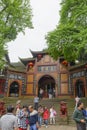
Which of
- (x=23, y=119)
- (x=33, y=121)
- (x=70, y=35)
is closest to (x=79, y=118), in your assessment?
(x=33, y=121)

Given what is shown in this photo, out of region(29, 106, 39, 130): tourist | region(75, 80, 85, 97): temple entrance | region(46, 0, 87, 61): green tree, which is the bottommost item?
region(29, 106, 39, 130): tourist

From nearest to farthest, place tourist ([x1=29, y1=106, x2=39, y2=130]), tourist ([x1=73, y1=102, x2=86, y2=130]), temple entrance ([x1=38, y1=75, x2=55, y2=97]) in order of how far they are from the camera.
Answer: tourist ([x1=73, y1=102, x2=86, y2=130]), tourist ([x1=29, y1=106, x2=39, y2=130]), temple entrance ([x1=38, y1=75, x2=55, y2=97])

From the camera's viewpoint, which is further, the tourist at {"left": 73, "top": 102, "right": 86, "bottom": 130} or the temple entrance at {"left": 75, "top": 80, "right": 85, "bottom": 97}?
the temple entrance at {"left": 75, "top": 80, "right": 85, "bottom": 97}

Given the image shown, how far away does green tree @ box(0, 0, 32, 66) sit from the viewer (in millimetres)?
20562

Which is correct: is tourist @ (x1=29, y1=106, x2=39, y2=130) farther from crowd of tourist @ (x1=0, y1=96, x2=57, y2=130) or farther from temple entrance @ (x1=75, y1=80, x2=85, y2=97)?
temple entrance @ (x1=75, y1=80, x2=85, y2=97)

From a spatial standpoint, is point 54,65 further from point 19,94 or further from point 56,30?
point 56,30

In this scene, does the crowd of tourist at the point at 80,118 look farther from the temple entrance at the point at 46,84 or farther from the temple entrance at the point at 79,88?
the temple entrance at the point at 46,84

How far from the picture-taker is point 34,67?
36.1 m

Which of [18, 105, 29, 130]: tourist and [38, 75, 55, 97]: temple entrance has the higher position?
[38, 75, 55, 97]: temple entrance

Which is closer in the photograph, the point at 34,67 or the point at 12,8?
the point at 12,8

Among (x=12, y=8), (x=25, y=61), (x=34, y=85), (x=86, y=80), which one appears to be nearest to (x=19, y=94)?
(x=34, y=85)

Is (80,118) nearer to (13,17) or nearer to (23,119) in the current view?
(23,119)

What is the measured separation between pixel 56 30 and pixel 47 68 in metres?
14.6

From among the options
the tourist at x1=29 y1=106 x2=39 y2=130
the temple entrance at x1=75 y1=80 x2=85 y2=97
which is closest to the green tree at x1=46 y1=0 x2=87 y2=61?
the tourist at x1=29 y1=106 x2=39 y2=130
